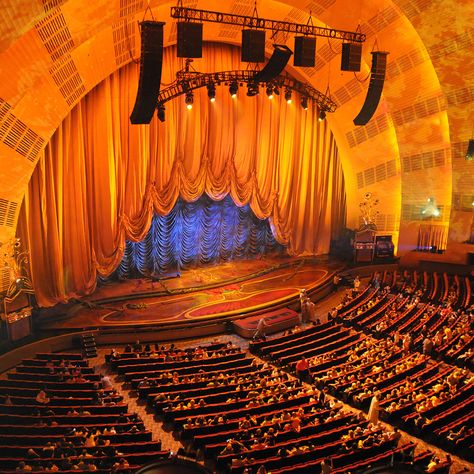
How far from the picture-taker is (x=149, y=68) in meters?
11.0

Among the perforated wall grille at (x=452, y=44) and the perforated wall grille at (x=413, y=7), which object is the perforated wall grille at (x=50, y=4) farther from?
the perforated wall grille at (x=452, y=44)

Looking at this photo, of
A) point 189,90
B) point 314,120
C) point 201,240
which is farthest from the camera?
point 314,120

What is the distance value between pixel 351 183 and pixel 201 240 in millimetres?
7237

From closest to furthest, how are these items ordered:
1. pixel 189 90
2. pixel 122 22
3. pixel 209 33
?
pixel 122 22 < pixel 189 90 < pixel 209 33

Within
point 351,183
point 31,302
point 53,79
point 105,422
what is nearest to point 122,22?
point 53,79

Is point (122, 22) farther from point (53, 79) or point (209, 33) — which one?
point (209, 33)

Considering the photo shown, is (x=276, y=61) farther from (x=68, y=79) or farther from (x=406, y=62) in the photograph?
(x=406, y=62)

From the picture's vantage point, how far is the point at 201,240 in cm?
2158

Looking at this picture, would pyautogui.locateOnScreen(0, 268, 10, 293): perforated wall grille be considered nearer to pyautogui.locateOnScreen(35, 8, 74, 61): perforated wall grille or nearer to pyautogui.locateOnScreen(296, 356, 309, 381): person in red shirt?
pyautogui.locateOnScreen(35, 8, 74, 61): perforated wall grille

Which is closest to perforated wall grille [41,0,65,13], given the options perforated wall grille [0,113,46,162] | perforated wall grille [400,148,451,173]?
perforated wall grille [0,113,46,162]

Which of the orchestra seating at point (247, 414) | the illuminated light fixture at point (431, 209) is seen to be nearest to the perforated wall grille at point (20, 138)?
the orchestra seating at point (247, 414)

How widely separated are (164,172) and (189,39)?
7632 mm

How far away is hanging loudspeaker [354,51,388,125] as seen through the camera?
49.2 feet

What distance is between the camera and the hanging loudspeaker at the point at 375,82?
14992mm
